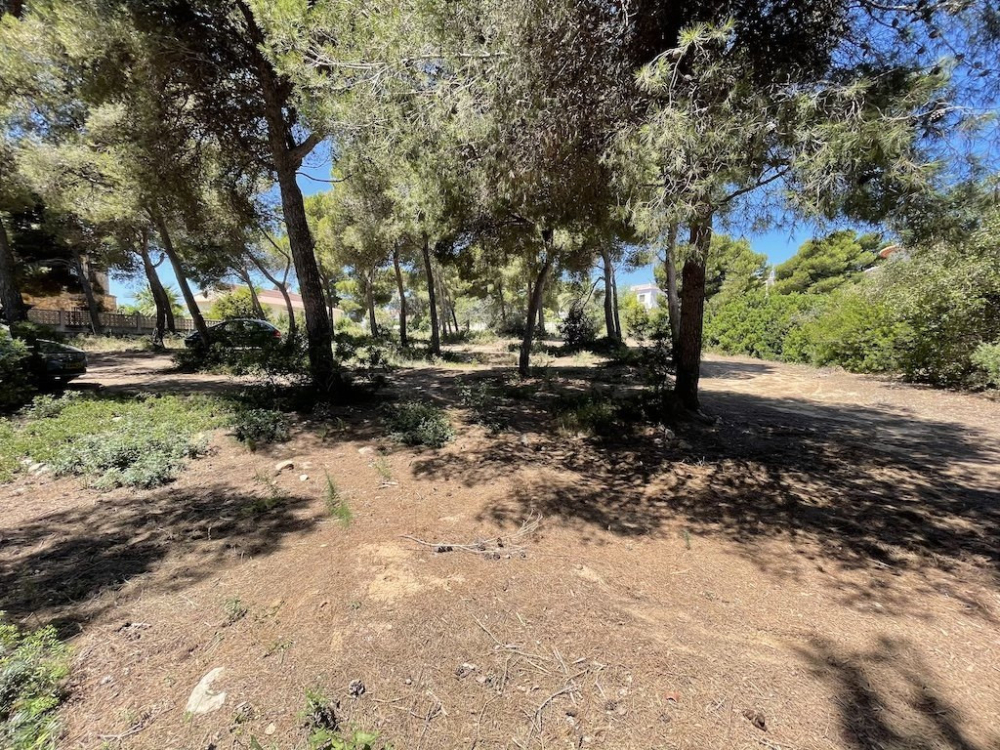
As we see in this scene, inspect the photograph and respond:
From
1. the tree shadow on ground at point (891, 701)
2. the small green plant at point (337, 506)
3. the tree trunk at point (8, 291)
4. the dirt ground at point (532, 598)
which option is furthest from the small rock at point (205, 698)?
the tree trunk at point (8, 291)

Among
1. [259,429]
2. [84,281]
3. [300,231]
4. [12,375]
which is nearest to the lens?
[259,429]

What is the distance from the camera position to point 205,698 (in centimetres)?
173

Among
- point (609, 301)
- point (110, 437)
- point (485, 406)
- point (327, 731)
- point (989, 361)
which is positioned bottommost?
point (327, 731)

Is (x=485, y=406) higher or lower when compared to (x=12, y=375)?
lower

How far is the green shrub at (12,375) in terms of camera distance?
5645 mm

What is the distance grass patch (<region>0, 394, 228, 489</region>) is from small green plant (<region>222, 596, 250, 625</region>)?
2.45 m

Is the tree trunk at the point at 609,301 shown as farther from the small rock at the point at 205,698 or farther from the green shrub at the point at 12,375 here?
the small rock at the point at 205,698

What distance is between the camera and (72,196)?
10727 mm

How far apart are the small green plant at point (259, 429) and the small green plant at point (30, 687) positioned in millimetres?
3267

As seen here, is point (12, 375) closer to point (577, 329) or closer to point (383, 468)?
point (383, 468)

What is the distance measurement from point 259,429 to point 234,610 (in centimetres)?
355

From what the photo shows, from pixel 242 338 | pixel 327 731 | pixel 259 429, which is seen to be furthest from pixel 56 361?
pixel 327 731

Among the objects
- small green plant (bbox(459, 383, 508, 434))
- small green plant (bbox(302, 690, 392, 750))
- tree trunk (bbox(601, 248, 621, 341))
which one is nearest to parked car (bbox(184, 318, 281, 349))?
small green plant (bbox(459, 383, 508, 434))

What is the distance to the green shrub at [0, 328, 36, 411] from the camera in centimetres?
564
